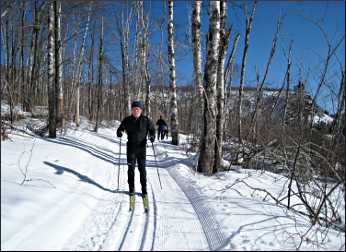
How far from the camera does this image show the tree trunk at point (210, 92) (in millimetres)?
7555

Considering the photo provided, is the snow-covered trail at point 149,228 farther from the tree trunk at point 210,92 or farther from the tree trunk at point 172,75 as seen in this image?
the tree trunk at point 172,75

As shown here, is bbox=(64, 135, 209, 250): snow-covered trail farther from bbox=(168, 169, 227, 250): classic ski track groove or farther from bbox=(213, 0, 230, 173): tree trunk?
bbox=(213, 0, 230, 173): tree trunk

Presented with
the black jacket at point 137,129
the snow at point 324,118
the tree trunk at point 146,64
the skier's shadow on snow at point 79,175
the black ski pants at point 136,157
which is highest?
the tree trunk at point 146,64

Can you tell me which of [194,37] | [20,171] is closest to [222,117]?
[194,37]

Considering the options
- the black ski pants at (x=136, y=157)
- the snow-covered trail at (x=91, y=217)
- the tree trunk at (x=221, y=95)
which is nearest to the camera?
the snow-covered trail at (x=91, y=217)

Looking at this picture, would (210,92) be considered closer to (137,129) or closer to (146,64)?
(137,129)

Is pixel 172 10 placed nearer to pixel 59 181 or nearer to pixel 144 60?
pixel 144 60

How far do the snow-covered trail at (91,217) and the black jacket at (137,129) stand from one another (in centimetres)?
111

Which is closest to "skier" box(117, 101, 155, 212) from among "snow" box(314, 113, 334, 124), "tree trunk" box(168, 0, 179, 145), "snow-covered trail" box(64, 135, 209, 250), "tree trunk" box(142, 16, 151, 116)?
"snow-covered trail" box(64, 135, 209, 250)

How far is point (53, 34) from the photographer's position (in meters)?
10.9

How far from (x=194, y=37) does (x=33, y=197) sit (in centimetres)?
810

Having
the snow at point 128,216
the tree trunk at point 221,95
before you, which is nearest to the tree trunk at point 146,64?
the tree trunk at point 221,95

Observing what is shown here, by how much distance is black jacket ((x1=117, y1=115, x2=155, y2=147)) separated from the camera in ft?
18.2

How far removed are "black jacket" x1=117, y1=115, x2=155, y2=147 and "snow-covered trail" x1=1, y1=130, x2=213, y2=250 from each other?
1105mm
